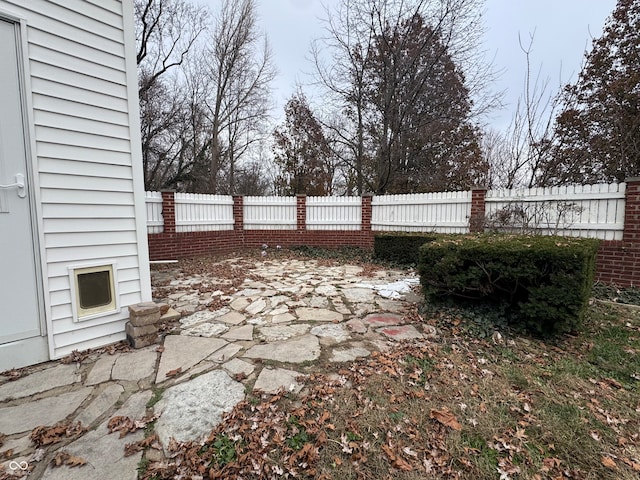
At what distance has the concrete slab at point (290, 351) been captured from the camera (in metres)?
2.32

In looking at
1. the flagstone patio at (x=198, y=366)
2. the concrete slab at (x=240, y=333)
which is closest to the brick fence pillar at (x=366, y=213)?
the flagstone patio at (x=198, y=366)

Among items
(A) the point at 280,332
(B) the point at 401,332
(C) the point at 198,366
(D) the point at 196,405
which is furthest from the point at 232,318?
(B) the point at 401,332

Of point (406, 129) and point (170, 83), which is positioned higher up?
point (170, 83)

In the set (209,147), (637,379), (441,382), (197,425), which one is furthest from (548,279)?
(209,147)

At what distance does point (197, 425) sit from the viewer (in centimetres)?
158

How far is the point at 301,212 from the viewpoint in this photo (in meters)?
8.20

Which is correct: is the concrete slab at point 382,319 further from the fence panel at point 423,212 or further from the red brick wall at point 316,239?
the fence panel at point 423,212

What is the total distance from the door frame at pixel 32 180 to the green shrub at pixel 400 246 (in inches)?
224

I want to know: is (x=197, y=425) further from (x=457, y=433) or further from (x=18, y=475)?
(x=457, y=433)

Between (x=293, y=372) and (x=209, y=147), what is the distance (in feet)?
46.9

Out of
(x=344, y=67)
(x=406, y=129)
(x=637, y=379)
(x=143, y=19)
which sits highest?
(x=143, y=19)

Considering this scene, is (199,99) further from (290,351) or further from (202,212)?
(290,351)

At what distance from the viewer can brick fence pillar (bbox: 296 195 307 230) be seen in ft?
26.8

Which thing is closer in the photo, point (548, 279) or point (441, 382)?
point (441, 382)
